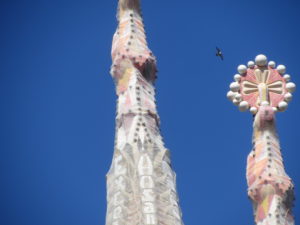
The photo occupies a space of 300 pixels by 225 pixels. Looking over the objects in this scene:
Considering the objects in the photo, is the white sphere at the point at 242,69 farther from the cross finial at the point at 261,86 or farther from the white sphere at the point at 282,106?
the white sphere at the point at 282,106

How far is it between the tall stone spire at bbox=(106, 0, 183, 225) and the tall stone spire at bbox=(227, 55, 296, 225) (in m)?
1.21

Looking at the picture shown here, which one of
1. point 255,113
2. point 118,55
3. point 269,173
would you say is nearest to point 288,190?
point 269,173

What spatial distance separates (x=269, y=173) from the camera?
17.5 m

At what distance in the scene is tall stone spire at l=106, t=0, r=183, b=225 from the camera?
647 inches

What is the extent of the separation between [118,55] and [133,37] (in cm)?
44

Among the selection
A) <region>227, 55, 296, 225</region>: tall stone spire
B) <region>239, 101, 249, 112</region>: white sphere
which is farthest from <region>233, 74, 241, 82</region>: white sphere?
<region>239, 101, 249, 112</region>: white sphere

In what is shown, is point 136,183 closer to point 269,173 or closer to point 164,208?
point 164,208

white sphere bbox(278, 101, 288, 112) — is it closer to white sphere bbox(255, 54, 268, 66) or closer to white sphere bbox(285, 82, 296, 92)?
white sphere bbox(285, 82, 296, 92)

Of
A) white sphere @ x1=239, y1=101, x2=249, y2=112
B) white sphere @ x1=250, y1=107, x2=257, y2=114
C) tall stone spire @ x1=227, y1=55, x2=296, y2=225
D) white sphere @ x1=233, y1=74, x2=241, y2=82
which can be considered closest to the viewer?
tall stone spire @ x1=227, y1=55, x2=296, y2=225

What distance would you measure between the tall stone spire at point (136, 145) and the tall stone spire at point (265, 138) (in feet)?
3.96

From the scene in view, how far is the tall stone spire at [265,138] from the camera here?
17250 mm

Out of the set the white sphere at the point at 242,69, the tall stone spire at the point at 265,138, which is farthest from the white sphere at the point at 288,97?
the white sphere at the point at 242,69

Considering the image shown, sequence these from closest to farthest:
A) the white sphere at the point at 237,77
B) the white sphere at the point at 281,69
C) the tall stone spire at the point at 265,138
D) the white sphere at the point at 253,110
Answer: the tall stone spire at the point at 265,138 < the white sphere at the point at 253,110 < the white sphere at the point at 237,77 < the white sphere at the point at 281,69

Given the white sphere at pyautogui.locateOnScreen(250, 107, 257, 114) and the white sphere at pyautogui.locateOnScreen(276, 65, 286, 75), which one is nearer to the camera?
the white sphere at pyautogui.locateOnScreen(250, 107, 257, 114)
